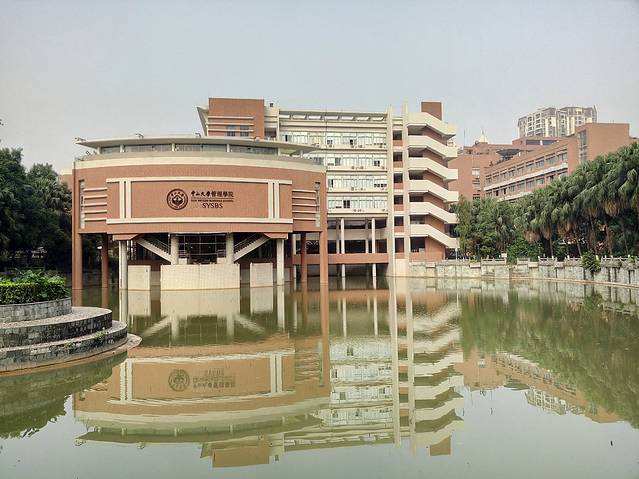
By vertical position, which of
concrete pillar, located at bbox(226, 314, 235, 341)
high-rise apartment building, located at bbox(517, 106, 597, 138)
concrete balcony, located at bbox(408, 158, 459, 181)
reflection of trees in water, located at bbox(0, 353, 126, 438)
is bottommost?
reflection of trees in water, located at bbox(0, 353, 126, 438)

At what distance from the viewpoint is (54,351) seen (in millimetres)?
14414

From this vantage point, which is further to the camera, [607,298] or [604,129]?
[604,129]

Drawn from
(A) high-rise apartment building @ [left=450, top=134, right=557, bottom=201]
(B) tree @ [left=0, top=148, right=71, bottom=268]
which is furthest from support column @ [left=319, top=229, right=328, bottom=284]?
(A) high-rise apartment building @ [left=450, top=134, right=557, bottom=201]

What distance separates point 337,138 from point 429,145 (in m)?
10.1

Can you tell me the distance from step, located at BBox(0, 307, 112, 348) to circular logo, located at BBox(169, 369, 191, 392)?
147 inches

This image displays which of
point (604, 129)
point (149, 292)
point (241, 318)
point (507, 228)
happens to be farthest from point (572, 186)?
point (149, 292)

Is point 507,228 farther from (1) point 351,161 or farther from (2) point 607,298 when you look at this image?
(2) point 607,298

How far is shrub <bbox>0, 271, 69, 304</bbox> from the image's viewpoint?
1564cm

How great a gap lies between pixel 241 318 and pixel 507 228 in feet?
141

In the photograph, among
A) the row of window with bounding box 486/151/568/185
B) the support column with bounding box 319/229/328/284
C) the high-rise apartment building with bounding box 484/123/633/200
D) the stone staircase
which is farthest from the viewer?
the row of window with bounding box 486/151/568/185

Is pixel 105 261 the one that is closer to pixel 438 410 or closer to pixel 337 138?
pixel 337 138

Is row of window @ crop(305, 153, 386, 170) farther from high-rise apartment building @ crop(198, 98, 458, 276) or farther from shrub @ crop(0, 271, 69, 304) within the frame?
shrub @ crop(0, 271, 69, 304)

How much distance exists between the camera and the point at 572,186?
43.4 m

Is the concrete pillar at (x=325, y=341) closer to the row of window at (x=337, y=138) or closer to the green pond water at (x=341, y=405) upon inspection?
the green pond water at (x=341, y=405)
